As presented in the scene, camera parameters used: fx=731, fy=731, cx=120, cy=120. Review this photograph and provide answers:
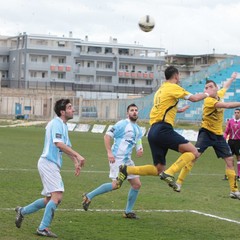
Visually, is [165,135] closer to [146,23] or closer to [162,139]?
[162,139]

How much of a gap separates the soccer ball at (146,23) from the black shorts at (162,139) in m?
16.0

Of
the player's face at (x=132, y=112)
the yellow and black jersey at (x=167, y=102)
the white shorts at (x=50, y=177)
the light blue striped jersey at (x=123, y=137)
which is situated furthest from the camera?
the light blue striped jersey at (x=123, y=137)

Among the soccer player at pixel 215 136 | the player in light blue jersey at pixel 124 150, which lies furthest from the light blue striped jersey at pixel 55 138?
the soccer player at pixel 215 136

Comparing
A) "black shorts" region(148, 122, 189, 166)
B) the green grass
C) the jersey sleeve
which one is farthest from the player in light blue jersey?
the jersey sleeve

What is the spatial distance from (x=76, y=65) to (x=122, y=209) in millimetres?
114161

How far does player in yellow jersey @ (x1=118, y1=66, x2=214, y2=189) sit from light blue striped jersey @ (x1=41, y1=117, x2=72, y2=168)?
6.49 feet

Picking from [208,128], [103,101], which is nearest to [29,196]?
[208,128]

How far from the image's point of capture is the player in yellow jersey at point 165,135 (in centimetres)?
1263

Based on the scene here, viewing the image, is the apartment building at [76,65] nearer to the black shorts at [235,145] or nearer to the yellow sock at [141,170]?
the black shorts at [235,145]

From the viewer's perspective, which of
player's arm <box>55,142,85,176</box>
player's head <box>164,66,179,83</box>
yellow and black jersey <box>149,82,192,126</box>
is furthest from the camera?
player's head <box>164,66,179,83</box>

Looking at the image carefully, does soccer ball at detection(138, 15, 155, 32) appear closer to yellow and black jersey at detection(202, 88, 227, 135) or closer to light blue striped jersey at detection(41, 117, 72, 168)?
yellow and black jersey at detection(202, 88, 227, 135)

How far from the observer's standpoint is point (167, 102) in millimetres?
12672

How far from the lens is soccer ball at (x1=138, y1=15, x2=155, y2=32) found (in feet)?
93.3

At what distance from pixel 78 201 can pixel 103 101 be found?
66.5m
